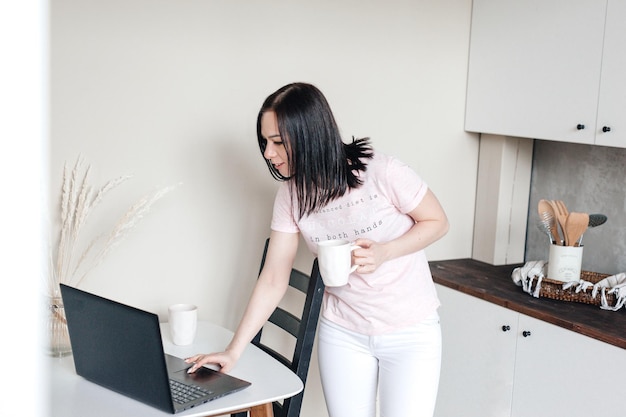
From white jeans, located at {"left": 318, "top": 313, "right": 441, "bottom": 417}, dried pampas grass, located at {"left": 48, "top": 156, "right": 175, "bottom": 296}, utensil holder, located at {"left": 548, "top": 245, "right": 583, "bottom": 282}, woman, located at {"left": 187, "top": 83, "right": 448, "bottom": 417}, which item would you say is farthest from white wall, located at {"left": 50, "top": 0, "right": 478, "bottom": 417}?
utensil holder, located at {"left": 548, "top": 245, "right": 583, "bottom": 282}

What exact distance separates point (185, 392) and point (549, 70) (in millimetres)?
1577

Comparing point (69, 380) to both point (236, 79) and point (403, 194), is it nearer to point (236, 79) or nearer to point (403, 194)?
point (403, 194)

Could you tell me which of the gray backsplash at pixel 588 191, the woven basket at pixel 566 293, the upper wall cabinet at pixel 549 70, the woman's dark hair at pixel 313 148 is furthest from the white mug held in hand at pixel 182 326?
the gray backsplash at pixel 588 191

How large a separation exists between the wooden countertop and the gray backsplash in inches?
10.1

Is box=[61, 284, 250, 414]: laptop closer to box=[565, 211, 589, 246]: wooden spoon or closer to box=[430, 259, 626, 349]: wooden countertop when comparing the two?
box=[430, 259, 626, 349]: wooden countertop

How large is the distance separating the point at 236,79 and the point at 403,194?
0.76 m

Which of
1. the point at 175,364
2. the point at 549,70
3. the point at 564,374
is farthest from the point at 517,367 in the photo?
the point at 175,364

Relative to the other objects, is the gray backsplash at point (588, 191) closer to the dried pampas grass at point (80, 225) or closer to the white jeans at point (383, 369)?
the white jeans at point (383, 369)

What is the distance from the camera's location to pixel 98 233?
2107mm

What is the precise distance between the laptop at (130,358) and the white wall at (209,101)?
20.2 inches

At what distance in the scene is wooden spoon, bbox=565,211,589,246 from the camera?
2219 millimetres

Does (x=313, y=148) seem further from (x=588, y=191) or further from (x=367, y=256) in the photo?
Result: (x=588, y=191)

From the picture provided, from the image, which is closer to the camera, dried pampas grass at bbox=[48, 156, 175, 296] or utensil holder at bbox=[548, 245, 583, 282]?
dried pampas grass at bbox=[48, 156, 175, 296]

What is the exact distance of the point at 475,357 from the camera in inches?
93.8
